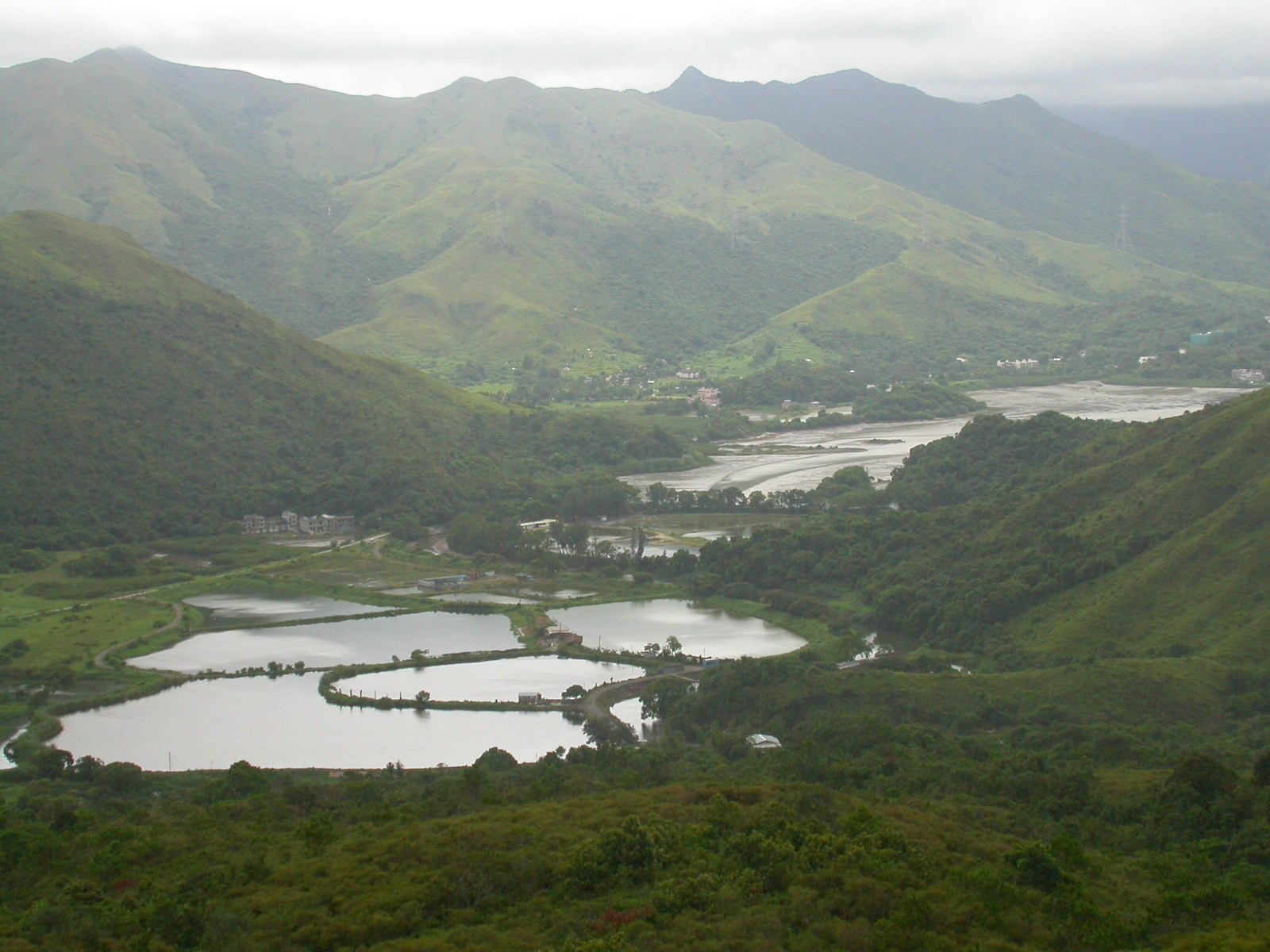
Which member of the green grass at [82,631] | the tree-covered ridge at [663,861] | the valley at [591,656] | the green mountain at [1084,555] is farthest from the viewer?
the green grass at [82,631]

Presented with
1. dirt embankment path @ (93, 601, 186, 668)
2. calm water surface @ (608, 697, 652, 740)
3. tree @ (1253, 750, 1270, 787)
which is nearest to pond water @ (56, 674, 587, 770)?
calm water surface @ (608, 697, 652, 740)

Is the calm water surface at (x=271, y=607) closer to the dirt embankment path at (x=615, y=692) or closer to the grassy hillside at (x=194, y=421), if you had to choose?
the grassy hillside at (x=194, y=421)

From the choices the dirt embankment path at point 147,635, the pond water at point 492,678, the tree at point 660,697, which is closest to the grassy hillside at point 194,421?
the dirt embankment path at point 147,635

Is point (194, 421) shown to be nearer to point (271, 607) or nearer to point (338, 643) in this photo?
point (271, 607)

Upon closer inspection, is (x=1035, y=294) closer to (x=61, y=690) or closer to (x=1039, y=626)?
(x=1039, y=626)

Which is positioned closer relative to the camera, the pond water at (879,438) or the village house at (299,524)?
the village house at (299,524)

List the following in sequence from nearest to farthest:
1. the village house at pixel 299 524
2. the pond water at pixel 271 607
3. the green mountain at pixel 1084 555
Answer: the green mountain at pixel 1084 555 → the pond water at pixel 271 607 → the village house at pixel 299 524

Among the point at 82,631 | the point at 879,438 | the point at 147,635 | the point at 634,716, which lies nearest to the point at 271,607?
the point at 147,635
